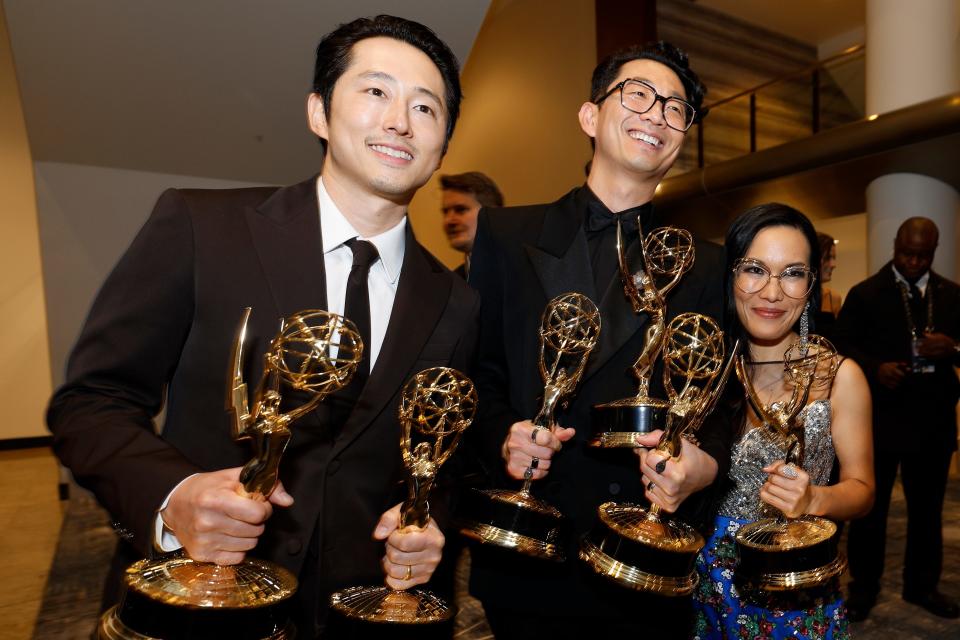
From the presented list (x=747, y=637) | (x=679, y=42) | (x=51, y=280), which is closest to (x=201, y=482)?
(x=747, y=637)

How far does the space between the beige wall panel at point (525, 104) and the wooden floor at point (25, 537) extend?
734 cm

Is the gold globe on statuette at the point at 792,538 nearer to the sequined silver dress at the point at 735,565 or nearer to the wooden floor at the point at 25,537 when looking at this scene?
the sequined silver dress at the point at 735,565

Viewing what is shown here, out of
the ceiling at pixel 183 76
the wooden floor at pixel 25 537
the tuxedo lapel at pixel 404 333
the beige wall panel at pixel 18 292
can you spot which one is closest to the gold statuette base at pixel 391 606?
the tuxedo lapel at pixel 404 333

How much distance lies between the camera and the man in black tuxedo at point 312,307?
1278 millimetres

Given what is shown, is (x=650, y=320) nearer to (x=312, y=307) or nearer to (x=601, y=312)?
(x=601, y=312)

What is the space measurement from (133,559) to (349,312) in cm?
68

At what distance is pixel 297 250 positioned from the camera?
1.45m

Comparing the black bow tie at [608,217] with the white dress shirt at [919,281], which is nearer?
the black bow tie at [608,217]

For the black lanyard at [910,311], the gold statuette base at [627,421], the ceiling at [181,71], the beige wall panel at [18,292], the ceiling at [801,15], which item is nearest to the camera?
the gold statuette base at [627,421]

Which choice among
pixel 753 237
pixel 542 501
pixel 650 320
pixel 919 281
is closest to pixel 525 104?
pixel 919 281

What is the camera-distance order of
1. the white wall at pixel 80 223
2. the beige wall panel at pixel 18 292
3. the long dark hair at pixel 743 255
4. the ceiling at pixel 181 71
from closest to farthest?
1. the long dark hair at pixel 743 255
2. the ceiling at pixel 181 71
3. the white wall at pixel 80 223
4. the beige wall panel at pixel 18 292

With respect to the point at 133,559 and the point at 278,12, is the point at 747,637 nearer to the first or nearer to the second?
the point at 133,559

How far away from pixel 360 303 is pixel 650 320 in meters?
0.69

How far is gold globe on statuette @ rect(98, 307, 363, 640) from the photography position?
96 cm
